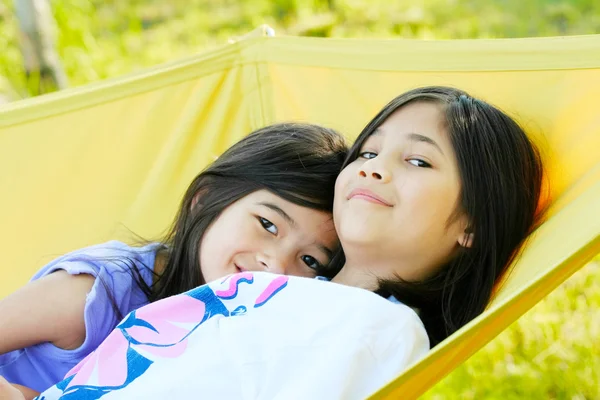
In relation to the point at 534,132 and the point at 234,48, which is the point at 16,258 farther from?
the point at 534,132

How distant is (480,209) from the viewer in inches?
52.6

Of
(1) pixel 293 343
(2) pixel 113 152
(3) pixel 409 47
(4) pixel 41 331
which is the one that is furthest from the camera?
(2) pixel 113 152

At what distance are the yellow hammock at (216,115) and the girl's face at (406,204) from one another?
147 millimetres

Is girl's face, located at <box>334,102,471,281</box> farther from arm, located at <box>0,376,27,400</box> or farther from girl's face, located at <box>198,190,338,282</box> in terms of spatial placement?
arm, located at <box>0,376,27,400</box>

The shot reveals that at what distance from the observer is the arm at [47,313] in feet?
4.34

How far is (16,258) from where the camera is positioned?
1.66 metres

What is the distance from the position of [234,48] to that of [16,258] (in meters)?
0.67

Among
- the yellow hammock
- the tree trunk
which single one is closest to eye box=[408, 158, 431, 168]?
the yellow hammock

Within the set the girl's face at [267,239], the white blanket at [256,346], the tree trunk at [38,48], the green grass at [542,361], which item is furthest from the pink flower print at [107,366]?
the tree trunk at [38,48]

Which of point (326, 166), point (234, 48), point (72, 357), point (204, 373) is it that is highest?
point (234, 48)

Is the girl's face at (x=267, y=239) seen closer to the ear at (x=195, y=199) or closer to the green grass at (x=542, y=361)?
the ear at (x=195, y=199)

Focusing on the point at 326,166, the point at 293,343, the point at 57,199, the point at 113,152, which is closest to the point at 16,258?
the point at 57,199

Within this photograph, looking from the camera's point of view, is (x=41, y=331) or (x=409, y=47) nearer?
(x=41, y=331)

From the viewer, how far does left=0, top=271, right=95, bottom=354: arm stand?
1322 millimetres
